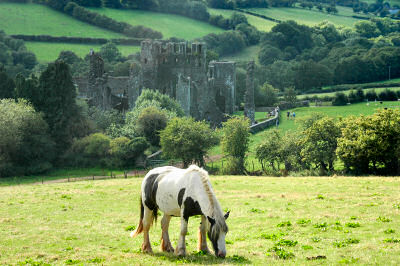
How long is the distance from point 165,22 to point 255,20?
1481 inches

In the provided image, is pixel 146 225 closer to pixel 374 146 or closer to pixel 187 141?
pixel 374 146

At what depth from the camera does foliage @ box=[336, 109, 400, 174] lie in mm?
47531

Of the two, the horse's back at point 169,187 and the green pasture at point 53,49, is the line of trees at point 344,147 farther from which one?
the green pasture at point 53,49

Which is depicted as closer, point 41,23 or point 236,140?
point 236,140

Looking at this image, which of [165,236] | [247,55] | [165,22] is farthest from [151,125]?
[247,55]

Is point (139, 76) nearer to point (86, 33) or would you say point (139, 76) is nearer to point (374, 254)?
point (86, 33)

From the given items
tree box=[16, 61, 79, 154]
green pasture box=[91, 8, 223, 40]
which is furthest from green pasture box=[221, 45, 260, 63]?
tree box=[16, 61, 79, 154]

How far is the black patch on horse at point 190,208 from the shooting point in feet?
61.9

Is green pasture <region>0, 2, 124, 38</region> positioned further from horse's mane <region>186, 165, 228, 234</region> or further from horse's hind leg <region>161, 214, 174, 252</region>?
horse's mane <region>186, 165, 228, 234</region>

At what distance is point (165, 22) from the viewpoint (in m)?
160

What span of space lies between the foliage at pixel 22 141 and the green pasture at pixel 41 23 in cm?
7445

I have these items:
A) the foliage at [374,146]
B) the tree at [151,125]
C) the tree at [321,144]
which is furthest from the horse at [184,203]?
the tree at [151,125]

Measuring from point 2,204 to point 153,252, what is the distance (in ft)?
50.1

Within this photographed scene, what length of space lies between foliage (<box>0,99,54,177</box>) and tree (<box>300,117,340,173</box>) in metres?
25.9
